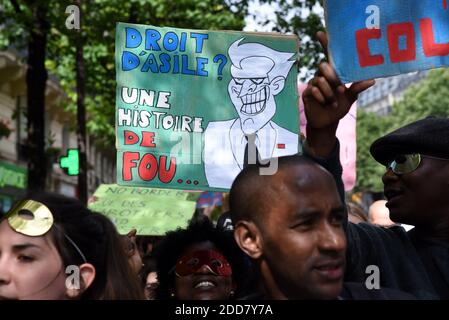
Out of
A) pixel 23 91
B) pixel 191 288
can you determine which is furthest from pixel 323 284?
pixel 23 91

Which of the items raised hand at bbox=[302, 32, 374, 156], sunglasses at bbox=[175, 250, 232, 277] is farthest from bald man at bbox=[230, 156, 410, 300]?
sunglasses at bbox=[175, 250, 232, 277]

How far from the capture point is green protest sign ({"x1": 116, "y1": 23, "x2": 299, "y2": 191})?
496 cm

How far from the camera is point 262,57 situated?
5004mm

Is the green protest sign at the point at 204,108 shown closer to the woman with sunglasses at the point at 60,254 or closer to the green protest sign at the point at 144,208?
the woman with sunglasses at the point at 60,254

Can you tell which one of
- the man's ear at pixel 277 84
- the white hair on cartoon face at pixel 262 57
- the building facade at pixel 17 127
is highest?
the white hair on cartoon face at pixel 262 57

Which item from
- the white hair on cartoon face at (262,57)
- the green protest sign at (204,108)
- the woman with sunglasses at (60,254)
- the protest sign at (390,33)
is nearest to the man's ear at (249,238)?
the woman with sunglasses at (60,254)

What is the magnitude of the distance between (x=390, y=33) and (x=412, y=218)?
873 mm

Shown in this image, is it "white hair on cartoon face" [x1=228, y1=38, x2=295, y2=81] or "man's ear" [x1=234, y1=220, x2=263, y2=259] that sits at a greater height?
"white hair on cartoon face" [x1=228, y1=38, x2=295, y2=81]

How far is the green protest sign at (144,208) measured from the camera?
8.26 m

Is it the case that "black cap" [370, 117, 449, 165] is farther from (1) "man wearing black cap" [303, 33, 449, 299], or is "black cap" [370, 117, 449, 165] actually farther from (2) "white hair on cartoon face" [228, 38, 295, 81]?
(2) "white hair on cartoon face" [228, 38, 295, 81]

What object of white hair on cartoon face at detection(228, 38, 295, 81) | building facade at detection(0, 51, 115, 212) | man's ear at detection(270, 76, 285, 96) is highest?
white hair on cartoon face at detection(228, 38, 295, 81)

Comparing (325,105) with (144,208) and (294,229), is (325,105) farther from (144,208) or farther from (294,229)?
(144,208)

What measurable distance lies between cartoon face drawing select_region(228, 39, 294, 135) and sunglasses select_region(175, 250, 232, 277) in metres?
0.67

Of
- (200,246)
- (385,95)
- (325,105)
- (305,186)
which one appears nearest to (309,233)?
(305,186)
